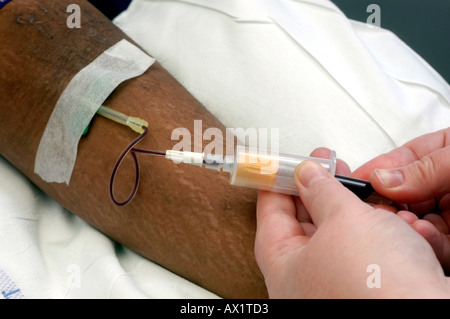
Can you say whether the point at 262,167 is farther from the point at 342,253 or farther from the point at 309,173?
the point at 342,253

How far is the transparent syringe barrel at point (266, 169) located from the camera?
2.44 feet

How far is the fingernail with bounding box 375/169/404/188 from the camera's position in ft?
2.51

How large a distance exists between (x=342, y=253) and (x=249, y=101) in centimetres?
52

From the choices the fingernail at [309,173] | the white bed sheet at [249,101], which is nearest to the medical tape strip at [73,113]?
the white bed sheet at [249,101]

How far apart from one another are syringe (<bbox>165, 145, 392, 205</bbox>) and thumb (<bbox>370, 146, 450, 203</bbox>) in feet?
0.09

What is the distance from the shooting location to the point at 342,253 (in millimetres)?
579

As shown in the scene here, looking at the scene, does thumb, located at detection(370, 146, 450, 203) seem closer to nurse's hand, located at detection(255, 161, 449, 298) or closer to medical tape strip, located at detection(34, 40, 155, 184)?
nurse's hand, located at detection(255, 161, 449, 298)

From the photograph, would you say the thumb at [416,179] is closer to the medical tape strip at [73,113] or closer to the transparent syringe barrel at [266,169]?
the transparent syringe barrel at [266,169]

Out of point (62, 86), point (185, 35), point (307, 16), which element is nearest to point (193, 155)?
point (62, 86)

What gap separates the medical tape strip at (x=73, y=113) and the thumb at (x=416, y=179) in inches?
23.8

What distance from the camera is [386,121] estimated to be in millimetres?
994

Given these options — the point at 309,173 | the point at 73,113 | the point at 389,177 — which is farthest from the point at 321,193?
the point at 73,113

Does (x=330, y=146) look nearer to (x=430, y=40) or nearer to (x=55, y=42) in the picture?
(x=55, y=42)

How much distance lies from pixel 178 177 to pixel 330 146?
0.38 m
